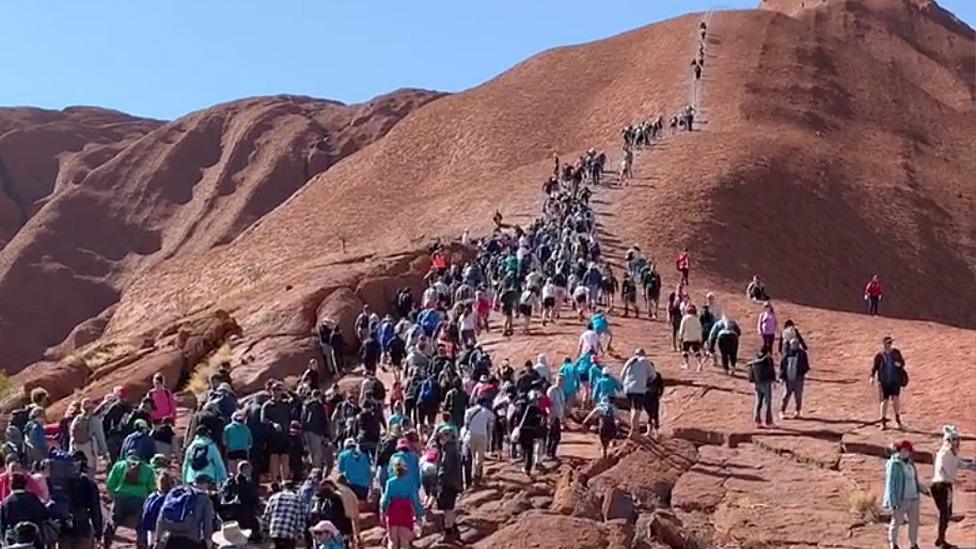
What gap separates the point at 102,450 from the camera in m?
19.9

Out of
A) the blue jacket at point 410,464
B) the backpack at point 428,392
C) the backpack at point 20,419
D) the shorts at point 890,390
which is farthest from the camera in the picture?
the shorts at point 890,390

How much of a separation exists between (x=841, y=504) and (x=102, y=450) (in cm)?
1054

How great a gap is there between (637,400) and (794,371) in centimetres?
328

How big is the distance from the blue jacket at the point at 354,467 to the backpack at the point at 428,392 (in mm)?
4591

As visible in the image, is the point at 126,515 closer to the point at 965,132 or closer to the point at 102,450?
the point at 102,450

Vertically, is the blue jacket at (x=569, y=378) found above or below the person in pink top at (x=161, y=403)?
above

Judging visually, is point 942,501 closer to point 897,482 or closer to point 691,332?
point 897,482

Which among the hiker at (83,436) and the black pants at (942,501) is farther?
the hiker at (83,436)

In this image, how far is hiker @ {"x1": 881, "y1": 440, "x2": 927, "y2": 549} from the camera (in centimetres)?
1628

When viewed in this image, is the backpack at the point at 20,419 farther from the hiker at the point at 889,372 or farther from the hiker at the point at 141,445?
the hiker at the point at 889,372

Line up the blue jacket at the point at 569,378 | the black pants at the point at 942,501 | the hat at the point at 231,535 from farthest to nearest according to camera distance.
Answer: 1. the blue jacket at the point at 569,378
2. the black pants at the point at 942,501
3. the hat at the point at 231,535

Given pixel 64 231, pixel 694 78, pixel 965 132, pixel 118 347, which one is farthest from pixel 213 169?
pixel 118 347

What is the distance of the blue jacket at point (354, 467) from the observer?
16.5 metres

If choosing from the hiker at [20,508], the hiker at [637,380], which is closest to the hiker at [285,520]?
the hiker at [20,508]
